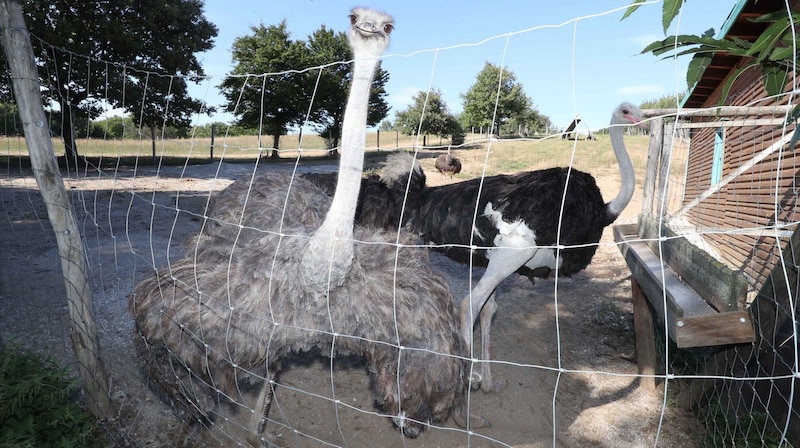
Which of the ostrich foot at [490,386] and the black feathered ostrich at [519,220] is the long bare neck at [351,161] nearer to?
the black feathered ostrich at [519,220]

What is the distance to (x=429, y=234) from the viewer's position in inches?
143

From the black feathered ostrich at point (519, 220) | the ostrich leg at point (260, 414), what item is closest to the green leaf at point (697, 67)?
the black feathered ostrich at point (519, 220)

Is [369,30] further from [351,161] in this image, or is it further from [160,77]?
[160,77]

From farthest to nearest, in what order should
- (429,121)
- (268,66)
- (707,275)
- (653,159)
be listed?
(268,66) → (429,121) → (653,159) → (707,275)

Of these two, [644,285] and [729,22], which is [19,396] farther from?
[729,22]

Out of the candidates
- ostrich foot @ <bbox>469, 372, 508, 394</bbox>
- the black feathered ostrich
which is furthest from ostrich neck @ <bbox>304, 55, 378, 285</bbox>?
ostrich foot @ <bbox>469, 372, 508, 394</bbox>

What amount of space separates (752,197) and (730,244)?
0.55 meters

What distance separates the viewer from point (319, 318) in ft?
7.04

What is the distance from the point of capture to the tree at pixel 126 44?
12.9 meters

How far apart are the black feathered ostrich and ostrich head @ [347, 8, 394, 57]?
1036mm

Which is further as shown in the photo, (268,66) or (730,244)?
(268,66)

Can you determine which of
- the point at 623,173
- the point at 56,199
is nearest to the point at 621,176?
the point at 623,173

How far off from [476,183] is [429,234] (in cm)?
51

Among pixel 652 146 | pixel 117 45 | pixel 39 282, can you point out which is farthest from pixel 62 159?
pixel 652 146
